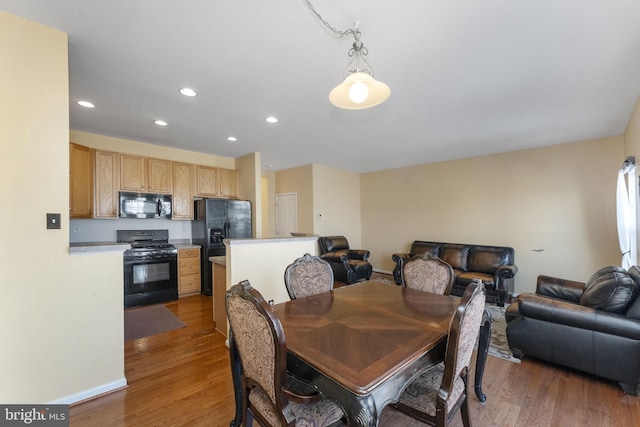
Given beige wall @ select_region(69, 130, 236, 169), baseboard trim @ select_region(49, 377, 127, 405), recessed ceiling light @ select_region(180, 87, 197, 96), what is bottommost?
baseboard trim @ select_region(49, 377, 127, 405)

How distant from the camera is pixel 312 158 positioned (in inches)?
216

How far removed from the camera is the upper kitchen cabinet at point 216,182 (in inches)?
195

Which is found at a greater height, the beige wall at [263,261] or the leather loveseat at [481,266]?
the beige wall at [263,261]

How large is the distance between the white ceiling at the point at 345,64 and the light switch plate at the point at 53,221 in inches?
50.8

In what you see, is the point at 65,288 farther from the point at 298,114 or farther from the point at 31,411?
the point at 298,114

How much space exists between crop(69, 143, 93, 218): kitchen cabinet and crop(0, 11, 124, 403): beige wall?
7.21ft

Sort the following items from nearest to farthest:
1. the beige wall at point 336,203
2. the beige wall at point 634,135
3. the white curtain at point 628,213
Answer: the beige wall at point 634,135 < the white curtain at point 628,213 < the beige wall at point 336,203

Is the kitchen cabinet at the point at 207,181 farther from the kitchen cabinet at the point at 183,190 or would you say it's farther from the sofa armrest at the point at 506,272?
the sofa armrest at the point at 506,272

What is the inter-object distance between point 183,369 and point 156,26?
279 cm

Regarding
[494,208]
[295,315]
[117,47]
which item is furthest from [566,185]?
[117,47]

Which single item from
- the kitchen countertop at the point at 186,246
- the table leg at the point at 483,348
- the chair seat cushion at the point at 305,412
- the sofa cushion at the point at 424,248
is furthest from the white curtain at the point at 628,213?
the kitchen countertop at the point at 186,246

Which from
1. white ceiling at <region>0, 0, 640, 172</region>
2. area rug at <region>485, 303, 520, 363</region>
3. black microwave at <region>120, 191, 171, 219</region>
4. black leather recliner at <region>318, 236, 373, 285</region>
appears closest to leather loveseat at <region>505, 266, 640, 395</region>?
area rug at <region>485, 303, 520, 363</region>

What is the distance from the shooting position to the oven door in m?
4.00

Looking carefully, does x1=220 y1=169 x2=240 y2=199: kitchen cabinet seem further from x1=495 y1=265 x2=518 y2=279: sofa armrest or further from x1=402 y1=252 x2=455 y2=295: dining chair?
x1=495 y1=265 x2=518 y2=279: sofa armrest
